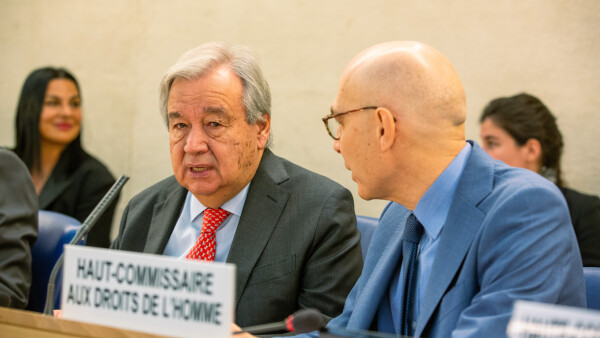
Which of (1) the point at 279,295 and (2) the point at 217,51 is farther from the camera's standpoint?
(2) the point at 217,51

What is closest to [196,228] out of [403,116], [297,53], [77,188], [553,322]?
[403,116]

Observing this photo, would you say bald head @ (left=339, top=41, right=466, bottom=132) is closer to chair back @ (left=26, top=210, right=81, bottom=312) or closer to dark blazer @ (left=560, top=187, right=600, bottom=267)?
chair back @ (left=26, top=210, right=81, bottom=312)

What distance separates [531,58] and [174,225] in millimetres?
1911

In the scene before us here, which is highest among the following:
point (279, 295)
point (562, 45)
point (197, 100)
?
point (562, 45)

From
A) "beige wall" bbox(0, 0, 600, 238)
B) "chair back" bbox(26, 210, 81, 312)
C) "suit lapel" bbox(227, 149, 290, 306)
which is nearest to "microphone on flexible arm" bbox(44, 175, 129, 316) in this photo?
"suit lapel" bbox(227, 149, 290, 306)

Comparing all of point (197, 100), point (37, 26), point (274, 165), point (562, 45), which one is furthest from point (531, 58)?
point (37, 26)

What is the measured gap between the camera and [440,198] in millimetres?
1409

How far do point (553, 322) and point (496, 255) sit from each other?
1.30ft

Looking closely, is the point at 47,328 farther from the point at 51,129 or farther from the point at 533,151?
the point at 51,129

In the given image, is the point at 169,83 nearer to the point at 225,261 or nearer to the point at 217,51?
the point at 217,51

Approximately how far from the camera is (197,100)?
1.92 meters

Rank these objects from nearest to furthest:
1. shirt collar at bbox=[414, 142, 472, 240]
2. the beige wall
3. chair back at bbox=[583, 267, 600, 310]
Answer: shirt collar at bbox=[414, 142, 472, 240] < chair back at bbox=[583, 267, 600, 310] < the beige wall

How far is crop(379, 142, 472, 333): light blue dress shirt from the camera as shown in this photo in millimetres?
1403

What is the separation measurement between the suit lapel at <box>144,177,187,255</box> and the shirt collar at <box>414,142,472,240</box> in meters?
0.92
